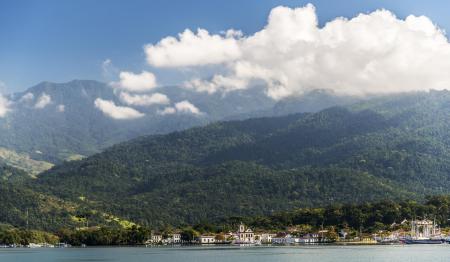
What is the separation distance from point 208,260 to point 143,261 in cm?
1206

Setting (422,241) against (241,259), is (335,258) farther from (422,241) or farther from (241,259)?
(422,241)

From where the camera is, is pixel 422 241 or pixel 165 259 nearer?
pixel 165 259

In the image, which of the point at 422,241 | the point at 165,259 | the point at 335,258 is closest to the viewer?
the point at 335,258

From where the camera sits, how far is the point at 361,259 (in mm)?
133125

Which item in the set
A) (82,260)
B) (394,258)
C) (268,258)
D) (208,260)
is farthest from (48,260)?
(394,258)

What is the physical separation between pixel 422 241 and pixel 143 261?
8978 cm

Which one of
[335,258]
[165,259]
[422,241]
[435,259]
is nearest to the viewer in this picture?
[435,259]

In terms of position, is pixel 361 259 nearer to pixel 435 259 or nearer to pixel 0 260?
pixel 435 259

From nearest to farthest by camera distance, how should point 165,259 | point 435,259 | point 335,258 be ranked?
1. point 435,259
2. point 335,258
3. point 165,259

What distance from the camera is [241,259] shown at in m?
143

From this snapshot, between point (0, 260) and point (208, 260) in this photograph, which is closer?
point (208, 260)

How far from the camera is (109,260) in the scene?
5655 inches

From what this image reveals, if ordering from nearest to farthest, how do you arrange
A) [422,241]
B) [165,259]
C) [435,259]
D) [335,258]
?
[435,259] → [335,258] → [165,259] → [422,241]

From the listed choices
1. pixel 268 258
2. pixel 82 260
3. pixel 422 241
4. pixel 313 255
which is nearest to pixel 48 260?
pixel 82 260
